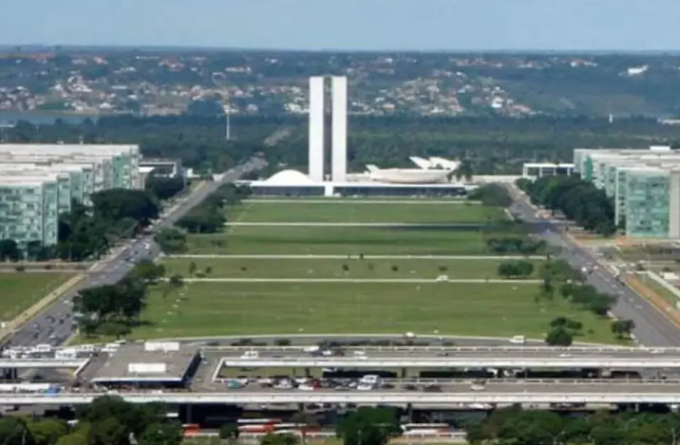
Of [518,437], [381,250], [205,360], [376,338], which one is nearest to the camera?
[518,437]

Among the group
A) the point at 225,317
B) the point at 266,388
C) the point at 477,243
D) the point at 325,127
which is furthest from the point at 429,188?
the point at 266,388

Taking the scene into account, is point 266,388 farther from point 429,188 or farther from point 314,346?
point 429,188

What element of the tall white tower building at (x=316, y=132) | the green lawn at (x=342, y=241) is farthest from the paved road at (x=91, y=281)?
the tall white tower building at (x=316, y=132)

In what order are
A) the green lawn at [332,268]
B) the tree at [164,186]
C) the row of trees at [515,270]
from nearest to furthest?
the row of trees at [515,270]
the green lawn at [332,268]
the tree at [164,186]

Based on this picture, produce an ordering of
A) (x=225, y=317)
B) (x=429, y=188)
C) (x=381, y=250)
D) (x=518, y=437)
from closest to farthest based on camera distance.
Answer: (x=518, y=437) < (x=225, y=317) < (x=381, y=250) < (x=429, y=188)

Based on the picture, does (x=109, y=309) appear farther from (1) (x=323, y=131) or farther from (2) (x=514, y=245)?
(1) (x=323, y=131)

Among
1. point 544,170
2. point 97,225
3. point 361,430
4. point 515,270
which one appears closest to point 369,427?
point 361,430

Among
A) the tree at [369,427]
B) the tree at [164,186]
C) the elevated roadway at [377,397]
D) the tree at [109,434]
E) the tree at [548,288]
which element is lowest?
the tree at [164,186]

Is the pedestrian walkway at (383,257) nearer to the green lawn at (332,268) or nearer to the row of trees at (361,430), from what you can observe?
the green lawn at (332,268)
